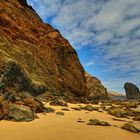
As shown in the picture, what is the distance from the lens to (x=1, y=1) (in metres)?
38.7

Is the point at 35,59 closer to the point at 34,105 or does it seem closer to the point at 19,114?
the point at 34,105

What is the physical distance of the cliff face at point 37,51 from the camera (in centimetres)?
3000

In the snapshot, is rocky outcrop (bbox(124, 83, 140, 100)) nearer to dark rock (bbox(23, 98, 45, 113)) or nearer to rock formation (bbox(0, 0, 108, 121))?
rock formation (bbox(0, 0, 108, 121))

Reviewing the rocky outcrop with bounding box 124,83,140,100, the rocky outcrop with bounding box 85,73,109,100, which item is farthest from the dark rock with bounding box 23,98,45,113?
the rocky outcrop with bounding box 124,83,140,100

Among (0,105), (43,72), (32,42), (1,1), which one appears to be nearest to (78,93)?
(43,72)

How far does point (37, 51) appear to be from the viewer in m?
35.6

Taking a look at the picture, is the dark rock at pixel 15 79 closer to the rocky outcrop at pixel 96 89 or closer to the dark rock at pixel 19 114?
the dark rock at pixel 19 114

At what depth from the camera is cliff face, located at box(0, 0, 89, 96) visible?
98.4 feet

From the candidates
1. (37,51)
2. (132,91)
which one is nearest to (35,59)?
(37,51)

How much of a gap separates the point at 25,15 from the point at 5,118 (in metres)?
36.3

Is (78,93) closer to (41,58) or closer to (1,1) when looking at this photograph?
(41,58)

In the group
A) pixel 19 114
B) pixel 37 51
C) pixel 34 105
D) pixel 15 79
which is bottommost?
pixel 19 114

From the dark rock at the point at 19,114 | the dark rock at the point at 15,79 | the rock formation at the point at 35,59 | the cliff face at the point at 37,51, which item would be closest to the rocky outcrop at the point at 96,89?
the rock formation at the point at 35,59

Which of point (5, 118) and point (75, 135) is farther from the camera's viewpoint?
point (5, 118)
